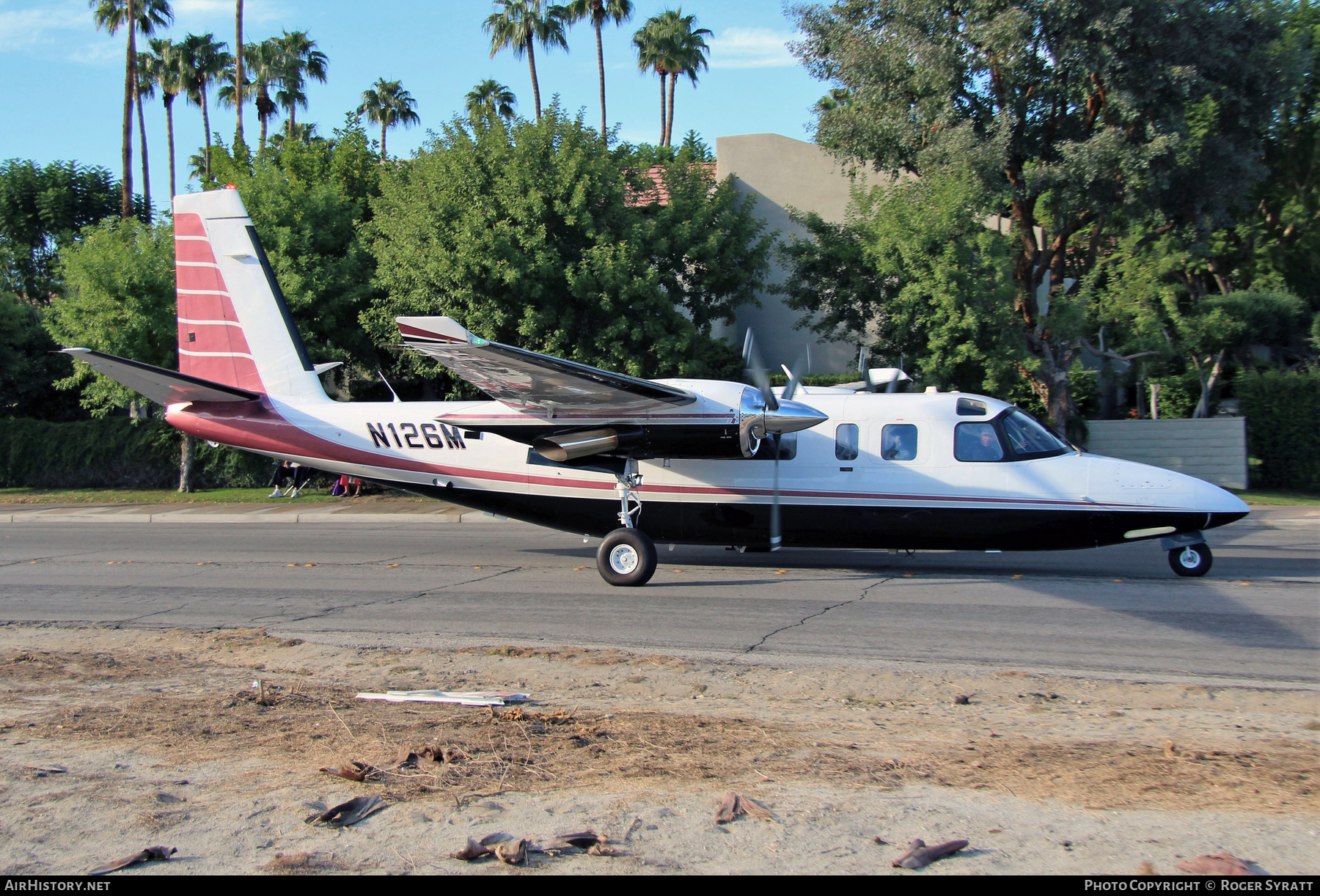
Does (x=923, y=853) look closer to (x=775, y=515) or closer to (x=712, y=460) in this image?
(x=775, y=515)

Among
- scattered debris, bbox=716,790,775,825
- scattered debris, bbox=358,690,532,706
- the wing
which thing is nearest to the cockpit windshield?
the wing

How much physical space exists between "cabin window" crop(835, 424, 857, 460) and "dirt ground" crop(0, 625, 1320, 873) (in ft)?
16.3

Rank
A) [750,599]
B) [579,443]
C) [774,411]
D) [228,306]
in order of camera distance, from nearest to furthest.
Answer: [750,599] → [774,411] → [579,443] → [228,306]

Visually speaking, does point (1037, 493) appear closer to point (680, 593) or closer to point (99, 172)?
point (680, 593)

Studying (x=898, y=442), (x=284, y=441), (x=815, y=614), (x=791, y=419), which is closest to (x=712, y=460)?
(x=791, y=419)

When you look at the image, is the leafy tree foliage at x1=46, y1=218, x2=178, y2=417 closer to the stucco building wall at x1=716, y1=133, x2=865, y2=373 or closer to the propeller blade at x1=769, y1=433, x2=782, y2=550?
the stucco building wall at x1=716, y1=133, x2=865, y2=373

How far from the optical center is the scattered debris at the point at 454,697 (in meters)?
6.52

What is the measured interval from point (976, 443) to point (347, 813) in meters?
9.60

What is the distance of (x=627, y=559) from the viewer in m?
11.8

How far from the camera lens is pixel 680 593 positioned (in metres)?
11.2

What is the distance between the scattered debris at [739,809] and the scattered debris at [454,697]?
2.46m

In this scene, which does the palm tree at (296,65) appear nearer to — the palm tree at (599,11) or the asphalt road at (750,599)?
the palm tree at (599,11)
